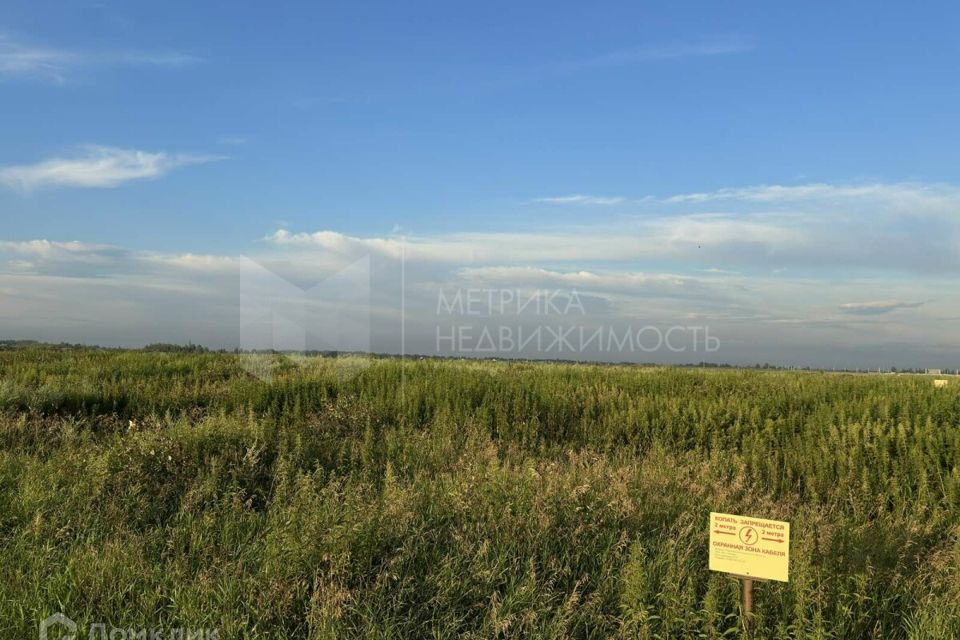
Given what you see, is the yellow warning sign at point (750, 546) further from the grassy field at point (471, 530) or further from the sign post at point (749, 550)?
the grassy field at point (471, 530)

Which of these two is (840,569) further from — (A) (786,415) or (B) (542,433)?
(A) (786,415)

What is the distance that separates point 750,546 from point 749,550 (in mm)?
30

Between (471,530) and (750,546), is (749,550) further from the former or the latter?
(471,530)

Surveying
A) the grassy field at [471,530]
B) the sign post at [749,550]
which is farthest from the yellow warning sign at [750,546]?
the grassy field at [471,530]

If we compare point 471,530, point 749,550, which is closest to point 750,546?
point 749,550

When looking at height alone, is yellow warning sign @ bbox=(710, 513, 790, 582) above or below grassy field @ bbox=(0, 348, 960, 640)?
above

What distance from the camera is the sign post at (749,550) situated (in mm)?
4168

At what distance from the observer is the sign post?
4.17 meters

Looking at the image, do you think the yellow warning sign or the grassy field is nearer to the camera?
the yellow warning sign

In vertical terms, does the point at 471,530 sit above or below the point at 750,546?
below

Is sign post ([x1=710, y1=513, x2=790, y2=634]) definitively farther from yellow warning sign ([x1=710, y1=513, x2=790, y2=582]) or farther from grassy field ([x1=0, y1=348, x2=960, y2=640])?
grassy field ([x1=0, y1=348, x2=960, y2=640])

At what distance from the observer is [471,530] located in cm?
551

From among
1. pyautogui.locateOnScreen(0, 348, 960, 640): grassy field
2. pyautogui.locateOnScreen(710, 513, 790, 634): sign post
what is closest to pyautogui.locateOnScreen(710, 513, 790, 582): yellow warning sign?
pyautogui.locateOnScreen(710, 513, 790, 634): sign post

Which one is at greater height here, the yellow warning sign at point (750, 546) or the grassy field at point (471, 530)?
the yellow warning sign at point (750, 546)
